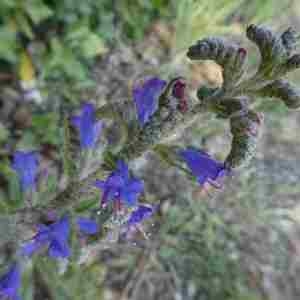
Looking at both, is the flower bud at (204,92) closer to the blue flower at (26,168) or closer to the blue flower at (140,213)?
the blue flower at (140,213)

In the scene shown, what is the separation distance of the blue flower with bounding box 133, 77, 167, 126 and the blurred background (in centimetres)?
127

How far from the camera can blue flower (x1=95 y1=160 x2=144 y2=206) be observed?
5.62 ft

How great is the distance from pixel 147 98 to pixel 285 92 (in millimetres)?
440

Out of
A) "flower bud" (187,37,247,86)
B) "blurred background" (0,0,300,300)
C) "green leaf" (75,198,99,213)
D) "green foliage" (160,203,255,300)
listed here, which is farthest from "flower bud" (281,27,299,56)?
Answer: "green foliage" (160,203,255,300)

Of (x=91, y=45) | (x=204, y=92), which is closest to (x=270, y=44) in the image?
(x=204, y=92)

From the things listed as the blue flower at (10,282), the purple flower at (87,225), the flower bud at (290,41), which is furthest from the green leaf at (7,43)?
the flower bud at (290,41)

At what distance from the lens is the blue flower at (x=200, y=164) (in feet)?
5.77

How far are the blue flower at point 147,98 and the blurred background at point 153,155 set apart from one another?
50.1 inches

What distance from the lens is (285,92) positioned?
1607 millimetres

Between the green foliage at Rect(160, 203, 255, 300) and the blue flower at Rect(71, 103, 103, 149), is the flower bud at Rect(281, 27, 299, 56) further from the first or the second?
the green foliage at Rect(160, 203, 255, 300)

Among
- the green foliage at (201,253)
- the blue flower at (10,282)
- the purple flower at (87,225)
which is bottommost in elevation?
the green foliage at (201,253)

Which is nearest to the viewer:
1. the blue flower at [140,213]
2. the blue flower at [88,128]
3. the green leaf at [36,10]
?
the blue flower at [140,213]

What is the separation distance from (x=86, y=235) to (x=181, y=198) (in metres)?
1.69

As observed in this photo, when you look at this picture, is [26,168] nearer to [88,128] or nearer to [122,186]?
[88,128]
